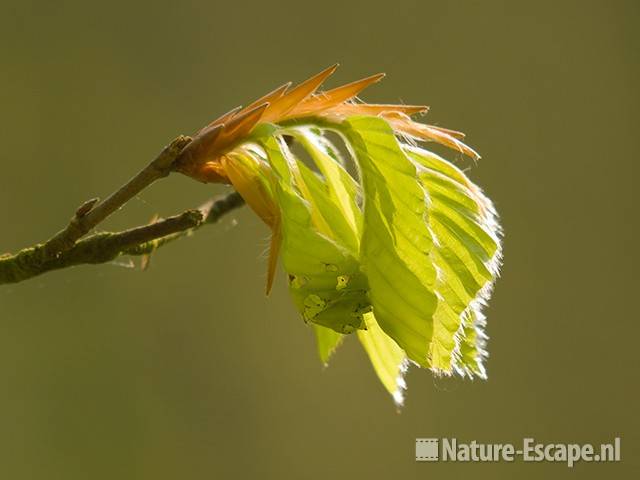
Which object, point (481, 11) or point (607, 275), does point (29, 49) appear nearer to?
point (481, 11)

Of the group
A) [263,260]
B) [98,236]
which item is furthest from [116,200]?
[263,260]

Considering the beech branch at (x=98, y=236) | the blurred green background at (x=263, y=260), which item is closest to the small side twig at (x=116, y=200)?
the beech branch at (x=98, y=236)

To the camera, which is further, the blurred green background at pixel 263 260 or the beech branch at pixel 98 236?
the blurred green background at pixel 263 260

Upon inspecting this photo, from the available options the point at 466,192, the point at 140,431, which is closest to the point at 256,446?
the point at 140,431

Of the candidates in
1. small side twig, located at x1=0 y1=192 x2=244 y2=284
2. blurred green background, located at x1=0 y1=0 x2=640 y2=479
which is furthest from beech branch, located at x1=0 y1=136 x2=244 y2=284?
blurred green background, located at x1=0 y1=0 x2=640 y2=479

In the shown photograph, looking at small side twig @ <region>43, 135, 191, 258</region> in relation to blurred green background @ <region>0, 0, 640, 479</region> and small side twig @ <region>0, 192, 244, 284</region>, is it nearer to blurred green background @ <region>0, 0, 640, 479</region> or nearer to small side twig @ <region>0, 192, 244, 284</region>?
small side twig @ <region>0, 192, 244, 284</region>

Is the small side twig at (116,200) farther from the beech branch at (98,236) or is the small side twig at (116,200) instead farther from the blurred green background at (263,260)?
the blurred green background at (263,260)
